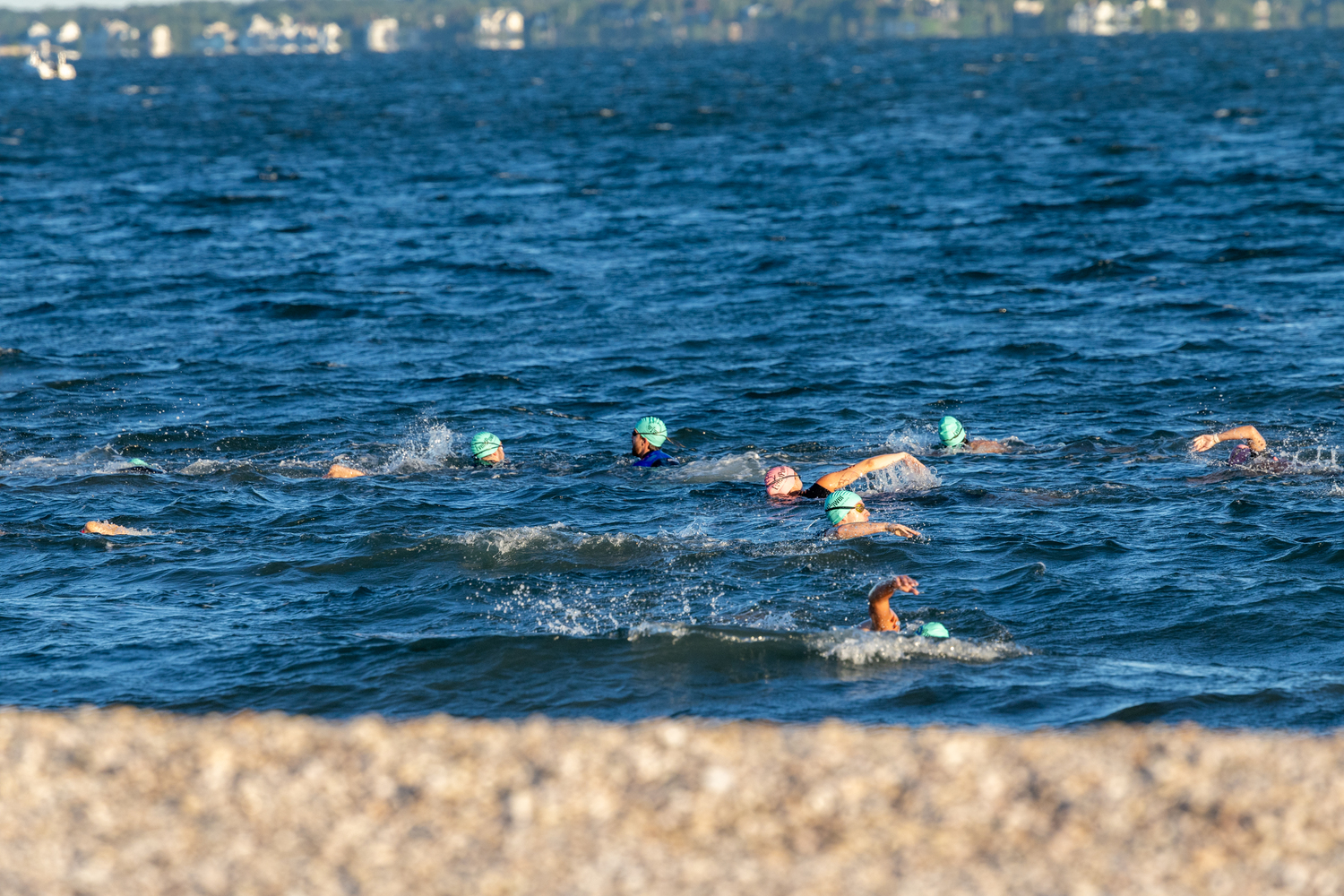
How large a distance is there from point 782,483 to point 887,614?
3.74 m

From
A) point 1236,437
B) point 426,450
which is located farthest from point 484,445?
point 1236,437

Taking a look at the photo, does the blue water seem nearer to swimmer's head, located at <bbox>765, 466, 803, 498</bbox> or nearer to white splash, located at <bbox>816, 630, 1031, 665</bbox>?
white splash, located at <bbox>816, 630, 1031, 665</bbox>

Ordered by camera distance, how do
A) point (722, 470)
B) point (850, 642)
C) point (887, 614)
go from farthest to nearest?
point (722, 470) < point (887, 614) < point (850, 642)

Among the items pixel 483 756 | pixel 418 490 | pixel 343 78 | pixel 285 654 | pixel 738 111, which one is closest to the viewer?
pixel 483 756

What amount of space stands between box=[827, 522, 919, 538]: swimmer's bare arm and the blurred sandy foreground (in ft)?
22.6

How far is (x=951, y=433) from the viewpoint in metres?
17.5

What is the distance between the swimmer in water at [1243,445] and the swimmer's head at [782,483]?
4.64 metres

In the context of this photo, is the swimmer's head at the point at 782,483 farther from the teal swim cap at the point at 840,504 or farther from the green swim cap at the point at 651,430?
the green swim cap at the point at 651,430

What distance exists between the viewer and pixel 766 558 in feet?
47.2

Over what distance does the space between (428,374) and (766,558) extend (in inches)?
386

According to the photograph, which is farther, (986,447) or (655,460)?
(986,447)

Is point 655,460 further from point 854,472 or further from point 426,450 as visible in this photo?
point 426,450

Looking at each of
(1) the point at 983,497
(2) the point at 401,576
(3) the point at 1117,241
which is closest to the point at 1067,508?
(1) the point at 983,497

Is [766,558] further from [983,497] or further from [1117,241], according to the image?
[1117,241]
